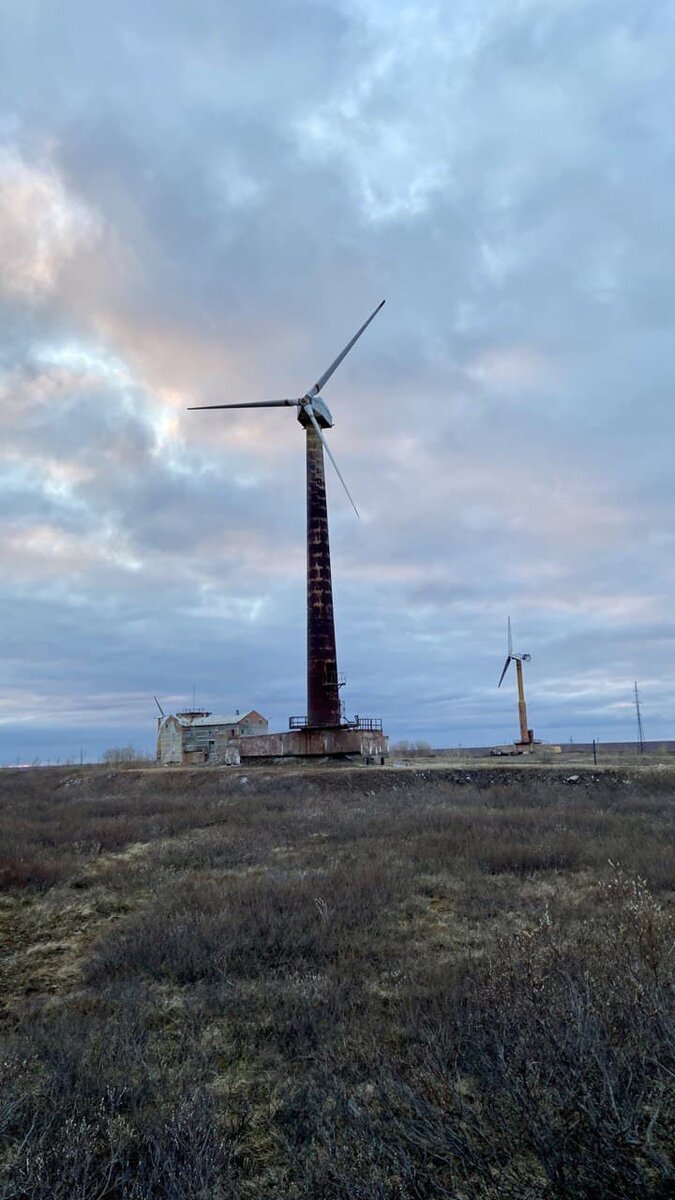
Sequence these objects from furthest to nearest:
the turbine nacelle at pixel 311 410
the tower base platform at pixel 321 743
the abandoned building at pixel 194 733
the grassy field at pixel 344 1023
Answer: the abandoned building at pixel 194 733 < the turbine nacelle at pixel 311 410 < the tower base platform at pixel 321 743 < the grassy field at pixel 344 1023

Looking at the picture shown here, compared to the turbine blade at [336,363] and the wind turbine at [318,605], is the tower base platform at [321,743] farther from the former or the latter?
the turbine blade at [336,363]

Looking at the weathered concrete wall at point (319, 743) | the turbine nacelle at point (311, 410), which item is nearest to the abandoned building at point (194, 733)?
the weathered concrete wall at point (319, 743)

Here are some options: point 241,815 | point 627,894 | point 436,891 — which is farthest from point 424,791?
point 627,894

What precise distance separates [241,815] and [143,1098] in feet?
51.5

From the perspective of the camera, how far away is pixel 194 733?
209 ft

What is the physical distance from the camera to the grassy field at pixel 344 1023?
3.76 metres

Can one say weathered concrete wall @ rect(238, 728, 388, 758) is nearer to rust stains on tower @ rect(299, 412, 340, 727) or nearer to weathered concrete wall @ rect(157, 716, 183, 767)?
rust stains on tower @ rect(299, 412, 340, 727)

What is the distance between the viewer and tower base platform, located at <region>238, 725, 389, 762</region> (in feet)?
142

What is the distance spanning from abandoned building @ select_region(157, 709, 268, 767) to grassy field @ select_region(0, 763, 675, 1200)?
4957cm

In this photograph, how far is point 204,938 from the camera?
8.52m

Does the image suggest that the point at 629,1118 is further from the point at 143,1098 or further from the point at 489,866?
the point at 489,866

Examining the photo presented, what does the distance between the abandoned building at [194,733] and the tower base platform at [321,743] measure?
1687 centimetres

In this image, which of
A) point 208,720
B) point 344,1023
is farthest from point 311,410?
point 344,1023

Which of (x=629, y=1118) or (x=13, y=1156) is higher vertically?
(x=629, y=1118)
